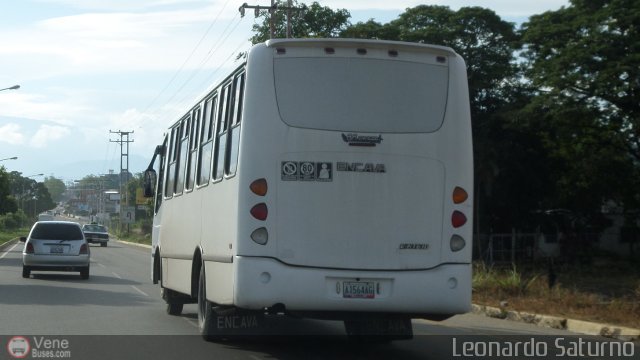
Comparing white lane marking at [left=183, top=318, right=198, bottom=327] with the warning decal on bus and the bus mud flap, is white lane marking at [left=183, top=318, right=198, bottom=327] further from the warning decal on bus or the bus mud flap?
the warning decal on bus

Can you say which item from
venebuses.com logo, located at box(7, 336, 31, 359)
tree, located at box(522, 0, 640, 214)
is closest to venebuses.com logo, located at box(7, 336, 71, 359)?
venebuses.com logo, located at box(7, 336, 31, 359)

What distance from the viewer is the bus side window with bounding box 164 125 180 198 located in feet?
51.3

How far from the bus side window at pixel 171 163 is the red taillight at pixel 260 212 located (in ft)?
19.0

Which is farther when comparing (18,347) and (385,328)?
(18,347)

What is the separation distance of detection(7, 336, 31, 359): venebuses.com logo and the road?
11 cm

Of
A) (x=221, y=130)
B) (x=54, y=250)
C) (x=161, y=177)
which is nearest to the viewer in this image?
(x=221, y=130)

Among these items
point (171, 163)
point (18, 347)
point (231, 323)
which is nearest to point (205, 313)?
point (231, 323)

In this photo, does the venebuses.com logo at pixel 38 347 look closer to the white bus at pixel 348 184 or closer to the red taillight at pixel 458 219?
the white bus at pixel 348 184

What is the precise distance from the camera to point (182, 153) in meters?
14.8

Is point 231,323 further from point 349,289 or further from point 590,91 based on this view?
point 590,91

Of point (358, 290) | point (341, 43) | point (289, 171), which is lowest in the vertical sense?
point (358, 290)

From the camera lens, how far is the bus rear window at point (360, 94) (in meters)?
10.1

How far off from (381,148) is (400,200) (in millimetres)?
585

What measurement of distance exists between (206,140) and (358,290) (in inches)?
147
